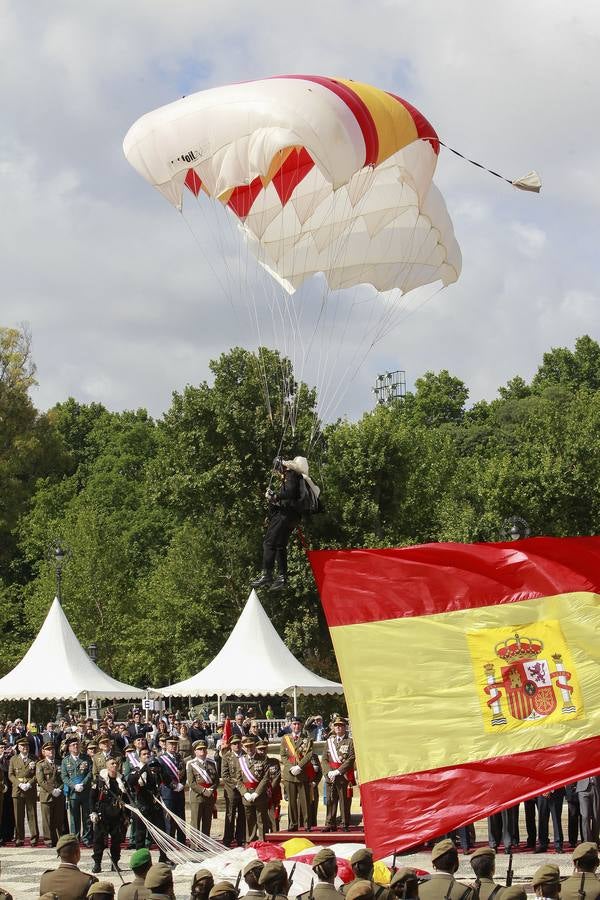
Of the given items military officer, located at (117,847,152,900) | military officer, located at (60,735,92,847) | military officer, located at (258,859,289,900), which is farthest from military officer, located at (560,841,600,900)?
military officer, located at (60,735,92,847)

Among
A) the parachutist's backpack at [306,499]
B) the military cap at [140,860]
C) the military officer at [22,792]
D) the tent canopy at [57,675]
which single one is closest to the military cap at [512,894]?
the military cap at [140,860]

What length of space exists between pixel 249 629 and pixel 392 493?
1688cm

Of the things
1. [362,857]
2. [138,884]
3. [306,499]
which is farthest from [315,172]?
[138,884]

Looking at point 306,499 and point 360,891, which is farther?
point 306,499

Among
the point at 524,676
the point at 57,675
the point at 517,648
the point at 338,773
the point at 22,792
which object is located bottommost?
the point at 22,792

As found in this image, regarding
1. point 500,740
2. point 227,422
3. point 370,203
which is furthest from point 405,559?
point 227,422

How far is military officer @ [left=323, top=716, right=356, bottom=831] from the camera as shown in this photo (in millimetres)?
18438

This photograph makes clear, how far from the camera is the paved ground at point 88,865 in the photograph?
1379 cm

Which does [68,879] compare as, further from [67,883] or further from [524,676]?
[524,676]

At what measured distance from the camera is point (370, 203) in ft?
58.3

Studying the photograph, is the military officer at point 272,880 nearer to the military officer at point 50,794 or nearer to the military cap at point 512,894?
the military cap at point 512,894

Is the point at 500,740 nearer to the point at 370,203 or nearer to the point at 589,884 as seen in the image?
the point at 589,884

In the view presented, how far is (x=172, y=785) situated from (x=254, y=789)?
50.9 inches

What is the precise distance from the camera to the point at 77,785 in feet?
55.9
